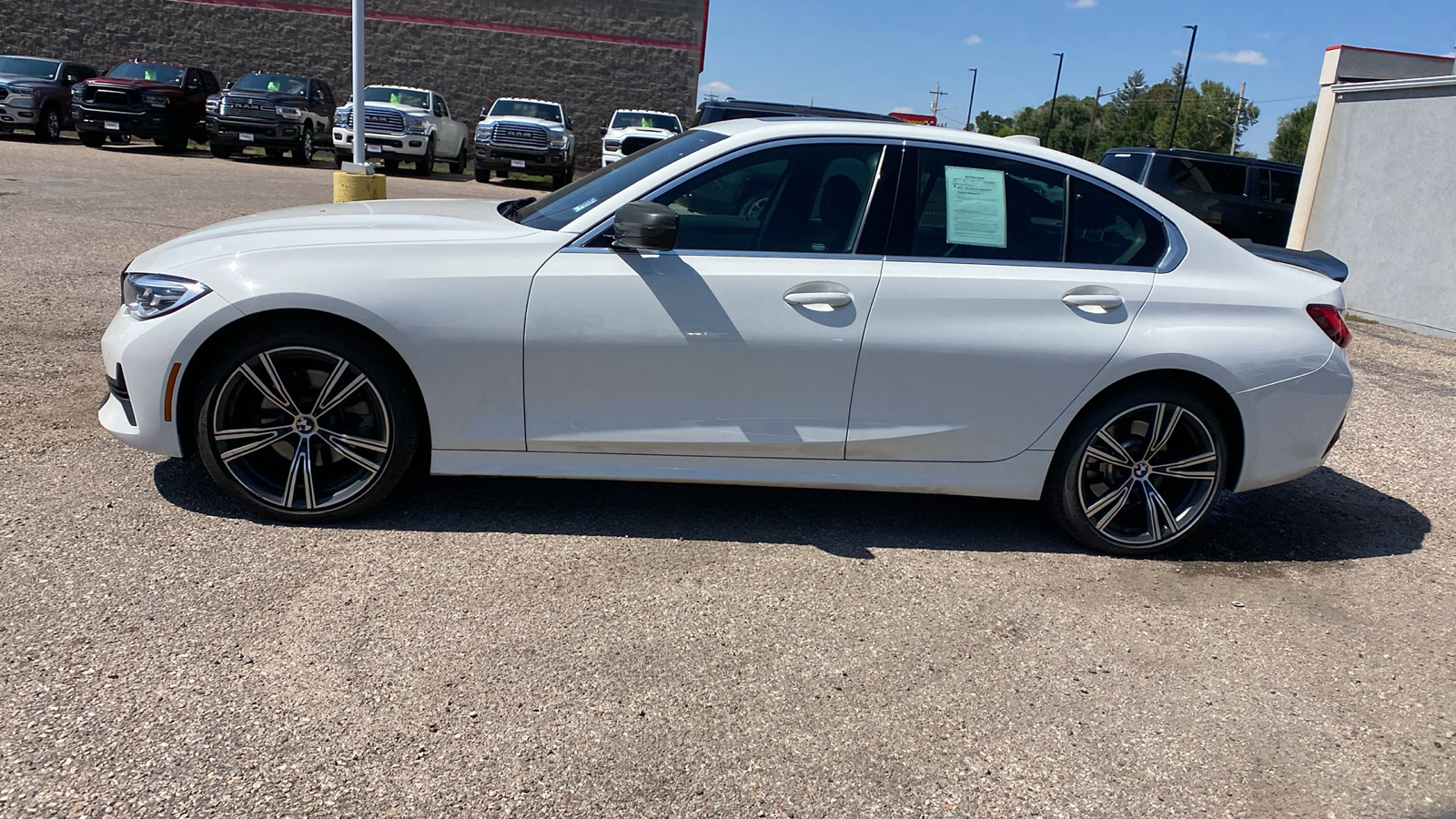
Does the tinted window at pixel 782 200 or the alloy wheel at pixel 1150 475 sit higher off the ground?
the tinted window at pixel 782 200

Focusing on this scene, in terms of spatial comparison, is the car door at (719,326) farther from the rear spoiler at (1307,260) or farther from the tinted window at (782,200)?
the rear spoiler at (1307,260)

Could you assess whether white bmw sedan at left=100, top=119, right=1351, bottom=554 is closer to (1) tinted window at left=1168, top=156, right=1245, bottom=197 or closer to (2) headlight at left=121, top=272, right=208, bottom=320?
(2) headlight at left=121, top=272, right=208, bottom=320

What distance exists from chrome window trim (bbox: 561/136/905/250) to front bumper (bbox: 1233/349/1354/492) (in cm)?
173

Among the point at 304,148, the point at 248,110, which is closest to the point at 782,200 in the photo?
the point at 248,110

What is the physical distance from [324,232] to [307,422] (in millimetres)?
736

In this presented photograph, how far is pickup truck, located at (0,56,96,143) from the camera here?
74.8 ft

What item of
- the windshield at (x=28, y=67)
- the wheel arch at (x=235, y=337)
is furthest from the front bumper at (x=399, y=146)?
the wheel arch at (x=235, y=337)

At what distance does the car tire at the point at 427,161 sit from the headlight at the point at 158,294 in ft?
66.8

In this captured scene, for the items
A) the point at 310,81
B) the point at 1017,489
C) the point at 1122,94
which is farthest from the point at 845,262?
the point at 1122,94

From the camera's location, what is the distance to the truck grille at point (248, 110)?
22.3 meters

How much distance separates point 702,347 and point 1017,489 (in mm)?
1485

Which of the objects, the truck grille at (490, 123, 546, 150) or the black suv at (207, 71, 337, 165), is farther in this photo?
the truck grille at (490, 123, 546, 150)

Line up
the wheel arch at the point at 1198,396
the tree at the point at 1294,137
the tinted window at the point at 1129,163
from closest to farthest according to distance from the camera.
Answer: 1. the wheel arch at the point at 1198,396
2. the tinted window at the point at 1129,163
3. the tree at the point at 1294,137

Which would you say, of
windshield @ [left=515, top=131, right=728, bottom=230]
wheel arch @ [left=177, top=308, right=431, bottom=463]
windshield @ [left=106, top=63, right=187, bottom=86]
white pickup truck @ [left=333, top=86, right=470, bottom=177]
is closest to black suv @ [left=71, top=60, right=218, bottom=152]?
windshield @ [left=106, top=63, right=187, bottom=86]
